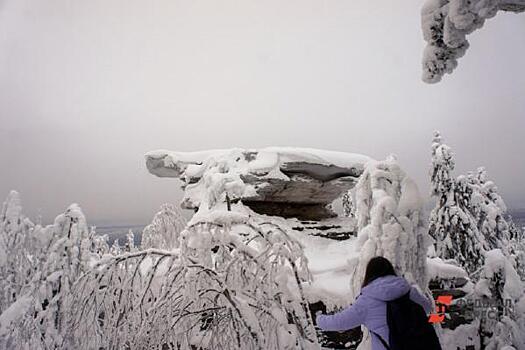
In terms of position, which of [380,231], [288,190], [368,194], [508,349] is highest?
[368,194]

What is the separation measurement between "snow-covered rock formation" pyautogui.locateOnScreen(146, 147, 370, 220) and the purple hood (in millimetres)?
9175

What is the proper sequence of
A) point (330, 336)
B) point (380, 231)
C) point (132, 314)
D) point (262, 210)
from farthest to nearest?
1. point (262, 210)
2. point (330, 336)
3. point (380, 231)
4. point (132, 314)

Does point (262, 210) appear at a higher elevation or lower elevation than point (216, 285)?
lower

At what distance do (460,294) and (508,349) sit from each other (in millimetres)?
2778

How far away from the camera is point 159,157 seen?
16.0 meters

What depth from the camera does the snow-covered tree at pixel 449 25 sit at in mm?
2141

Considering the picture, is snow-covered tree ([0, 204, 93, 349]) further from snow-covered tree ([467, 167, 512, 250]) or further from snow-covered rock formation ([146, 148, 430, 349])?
snow-covered tree ([467, 167, 512, 250])

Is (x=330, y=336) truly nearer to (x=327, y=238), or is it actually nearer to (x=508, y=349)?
(x=508, y=349)

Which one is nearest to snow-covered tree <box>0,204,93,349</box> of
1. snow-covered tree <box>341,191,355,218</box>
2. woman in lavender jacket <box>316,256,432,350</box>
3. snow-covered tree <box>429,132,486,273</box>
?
woman in lavender jacket <box>316,256,432,350</box>

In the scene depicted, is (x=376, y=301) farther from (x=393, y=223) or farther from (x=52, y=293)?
(x=52, y=293)

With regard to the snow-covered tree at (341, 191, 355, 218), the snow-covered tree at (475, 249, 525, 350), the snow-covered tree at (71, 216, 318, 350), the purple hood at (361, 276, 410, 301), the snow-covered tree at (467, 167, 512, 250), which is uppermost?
the purple hood at (361, 276, 410, 301)

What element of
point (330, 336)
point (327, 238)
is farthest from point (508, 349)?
point (327, 238)

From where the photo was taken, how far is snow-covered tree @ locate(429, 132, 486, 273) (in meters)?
16.1

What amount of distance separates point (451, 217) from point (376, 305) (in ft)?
51.1
